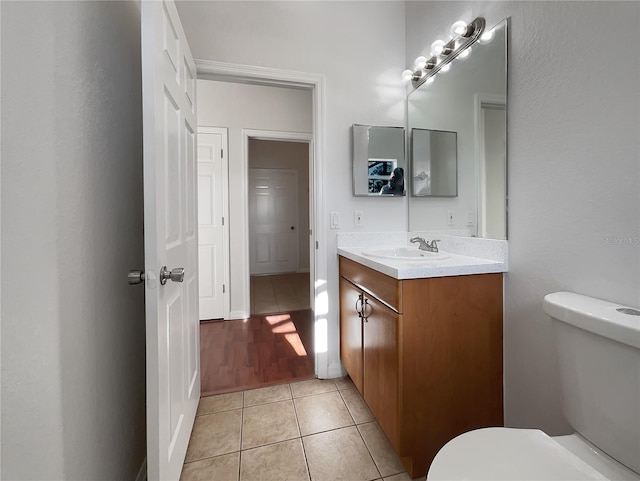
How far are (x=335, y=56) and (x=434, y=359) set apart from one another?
183 cm

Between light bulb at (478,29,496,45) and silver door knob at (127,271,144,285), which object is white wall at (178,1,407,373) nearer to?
light bulb at (478,29,496,45)

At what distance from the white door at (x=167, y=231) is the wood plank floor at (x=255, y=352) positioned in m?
0.50

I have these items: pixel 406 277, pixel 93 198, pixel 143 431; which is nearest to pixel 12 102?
pixel 93 198

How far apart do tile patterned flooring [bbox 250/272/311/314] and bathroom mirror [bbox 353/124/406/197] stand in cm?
197

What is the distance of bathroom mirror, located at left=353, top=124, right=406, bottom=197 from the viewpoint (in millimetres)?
1839

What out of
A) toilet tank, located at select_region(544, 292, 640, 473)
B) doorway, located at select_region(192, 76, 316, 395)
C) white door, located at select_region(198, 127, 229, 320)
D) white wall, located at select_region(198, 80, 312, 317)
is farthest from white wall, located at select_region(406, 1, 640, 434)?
white door, located at select_region(198, 127, 229, 320)

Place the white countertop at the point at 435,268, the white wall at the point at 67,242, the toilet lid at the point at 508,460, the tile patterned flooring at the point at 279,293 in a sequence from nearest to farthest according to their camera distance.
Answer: the white wall at the point at 67,242 < the toilet lid at the point at 508,460 < the white countertop at the point at 435,268 < the tile patterned flooring at the point at 279,293

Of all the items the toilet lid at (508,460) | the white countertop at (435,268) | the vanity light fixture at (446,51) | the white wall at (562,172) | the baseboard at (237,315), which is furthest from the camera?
the baseboard at (237,315)

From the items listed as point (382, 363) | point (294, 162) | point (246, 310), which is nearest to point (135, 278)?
point (382, 363)

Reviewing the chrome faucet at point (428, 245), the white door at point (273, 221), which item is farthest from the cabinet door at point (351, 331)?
the white door at point (273, 221)

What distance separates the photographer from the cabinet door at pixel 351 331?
1.50 metres

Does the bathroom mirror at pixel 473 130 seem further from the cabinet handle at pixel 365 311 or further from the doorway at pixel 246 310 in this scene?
the doorway at pixel 246 310

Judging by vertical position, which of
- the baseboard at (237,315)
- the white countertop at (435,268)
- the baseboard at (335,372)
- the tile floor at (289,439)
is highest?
the white countertop at (435,268)

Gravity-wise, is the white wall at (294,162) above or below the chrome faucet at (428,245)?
above
